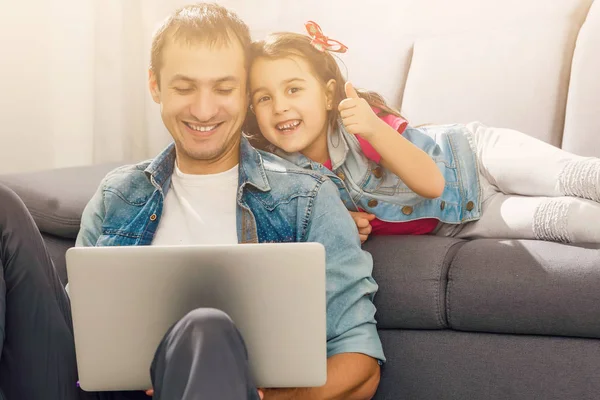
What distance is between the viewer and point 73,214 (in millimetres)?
1663

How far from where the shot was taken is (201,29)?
1.41m

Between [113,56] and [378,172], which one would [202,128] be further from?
[113,56]

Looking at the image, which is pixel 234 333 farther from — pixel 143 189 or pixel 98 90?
pixel 98 90

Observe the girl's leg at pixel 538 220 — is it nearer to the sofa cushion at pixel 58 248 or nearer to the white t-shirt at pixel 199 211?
the white t-shirt at pixel 199 211

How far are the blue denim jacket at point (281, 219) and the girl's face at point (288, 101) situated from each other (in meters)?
0.07

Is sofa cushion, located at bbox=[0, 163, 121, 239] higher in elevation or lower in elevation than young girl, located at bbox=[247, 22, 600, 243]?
lower

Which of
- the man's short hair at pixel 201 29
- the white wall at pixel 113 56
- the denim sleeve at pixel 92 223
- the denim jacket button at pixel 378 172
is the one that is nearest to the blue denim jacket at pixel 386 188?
the denim jacket button at pixel 378 172

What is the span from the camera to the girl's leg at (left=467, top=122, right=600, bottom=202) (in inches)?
60.1

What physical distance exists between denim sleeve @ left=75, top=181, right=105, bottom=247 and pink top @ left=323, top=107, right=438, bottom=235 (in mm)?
437

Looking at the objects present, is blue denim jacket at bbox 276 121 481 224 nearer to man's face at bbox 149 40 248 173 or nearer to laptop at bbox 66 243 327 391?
man's face at bbox 149 40 248 173

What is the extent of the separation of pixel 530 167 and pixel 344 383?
2.15 ft

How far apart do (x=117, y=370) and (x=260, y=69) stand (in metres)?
0.65

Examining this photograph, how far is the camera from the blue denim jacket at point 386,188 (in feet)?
5.14

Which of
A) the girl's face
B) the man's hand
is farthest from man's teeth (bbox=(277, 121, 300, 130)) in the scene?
the man's hand
